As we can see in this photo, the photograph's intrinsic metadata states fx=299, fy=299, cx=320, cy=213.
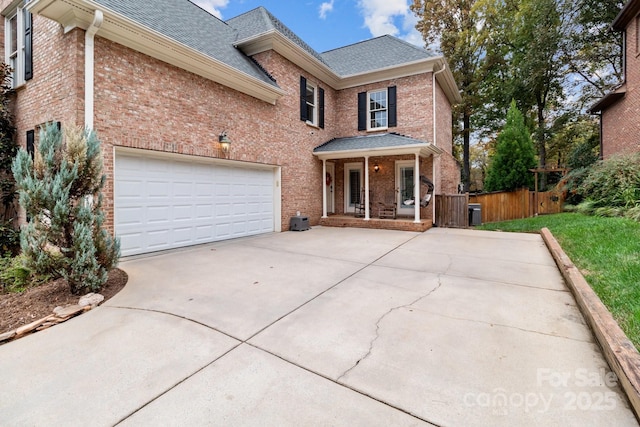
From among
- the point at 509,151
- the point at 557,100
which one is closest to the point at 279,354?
the point at 509,151

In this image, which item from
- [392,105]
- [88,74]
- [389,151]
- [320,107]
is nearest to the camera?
[88,74]

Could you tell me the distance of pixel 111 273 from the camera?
4.89 metres

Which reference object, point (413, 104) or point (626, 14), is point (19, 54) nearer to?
point (413, 104)

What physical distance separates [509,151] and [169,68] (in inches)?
552

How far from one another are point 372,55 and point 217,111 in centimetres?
814

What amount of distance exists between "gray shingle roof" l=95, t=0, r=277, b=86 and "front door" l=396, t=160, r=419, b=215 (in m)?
6.05

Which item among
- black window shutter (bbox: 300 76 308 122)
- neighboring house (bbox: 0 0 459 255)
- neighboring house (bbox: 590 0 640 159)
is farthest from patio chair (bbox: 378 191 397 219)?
neighboring house (bbox: 590 0 640 159)

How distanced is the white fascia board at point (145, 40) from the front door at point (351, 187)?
5.85m

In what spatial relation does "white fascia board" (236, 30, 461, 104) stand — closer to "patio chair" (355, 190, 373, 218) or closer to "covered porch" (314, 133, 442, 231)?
Answer: "covered porch" (314, 133, 442, 231)

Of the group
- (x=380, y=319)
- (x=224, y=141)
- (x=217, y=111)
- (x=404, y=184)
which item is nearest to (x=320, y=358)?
(x=380, y=319)

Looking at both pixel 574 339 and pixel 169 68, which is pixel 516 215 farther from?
pixel 169 68

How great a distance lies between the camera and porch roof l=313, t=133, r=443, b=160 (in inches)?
402

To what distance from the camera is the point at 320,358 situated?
2.49 m

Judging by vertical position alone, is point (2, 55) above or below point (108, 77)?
above
